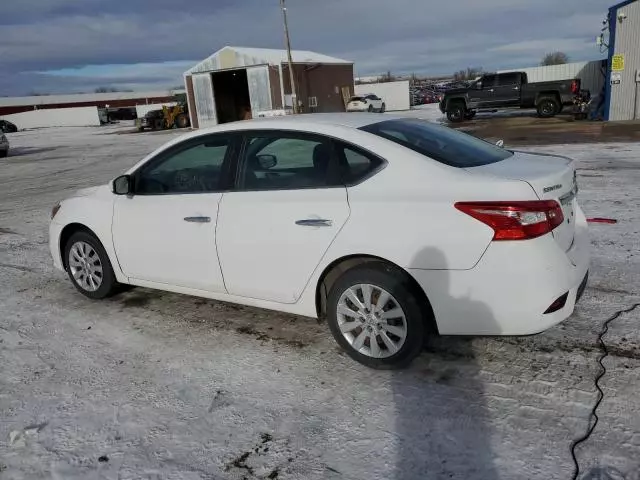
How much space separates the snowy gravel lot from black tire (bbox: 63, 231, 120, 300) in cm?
14

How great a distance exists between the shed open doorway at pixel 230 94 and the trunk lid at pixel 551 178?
3348cm

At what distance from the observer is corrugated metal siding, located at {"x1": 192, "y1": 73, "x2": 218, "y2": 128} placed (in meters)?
36.2

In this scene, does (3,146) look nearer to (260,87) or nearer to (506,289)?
(260,87)

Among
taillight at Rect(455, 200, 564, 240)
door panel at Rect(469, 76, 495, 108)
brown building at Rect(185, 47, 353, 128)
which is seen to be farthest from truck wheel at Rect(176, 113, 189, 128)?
taillight at Rect(455, 200, 564, 240)

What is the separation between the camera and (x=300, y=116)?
425cm

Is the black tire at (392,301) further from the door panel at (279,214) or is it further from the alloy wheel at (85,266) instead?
the alloy wheel at (85,266)

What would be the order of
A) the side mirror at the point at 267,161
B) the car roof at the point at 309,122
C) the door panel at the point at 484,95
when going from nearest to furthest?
the car roof at the point at 309,122, the side mirror at the point at 267,161, the door panel at the point at 484,95

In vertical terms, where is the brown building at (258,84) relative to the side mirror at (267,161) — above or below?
above

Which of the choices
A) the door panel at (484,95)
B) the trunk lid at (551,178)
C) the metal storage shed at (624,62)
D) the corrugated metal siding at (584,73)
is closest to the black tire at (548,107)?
the door panel at (484,95)

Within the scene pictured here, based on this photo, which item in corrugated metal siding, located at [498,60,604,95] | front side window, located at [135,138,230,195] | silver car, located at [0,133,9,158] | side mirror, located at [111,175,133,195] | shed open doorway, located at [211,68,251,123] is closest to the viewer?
front side window, located at [135,138,230,195]

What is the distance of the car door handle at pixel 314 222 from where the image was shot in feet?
11.2

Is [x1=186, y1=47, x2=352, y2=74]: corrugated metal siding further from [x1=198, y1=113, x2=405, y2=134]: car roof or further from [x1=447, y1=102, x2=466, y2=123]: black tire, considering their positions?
[x1=198, y1=113, x2=405, y2=134]: car roof

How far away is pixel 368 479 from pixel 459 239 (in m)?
1.38

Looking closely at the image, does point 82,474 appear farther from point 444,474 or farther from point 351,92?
point 351,92
